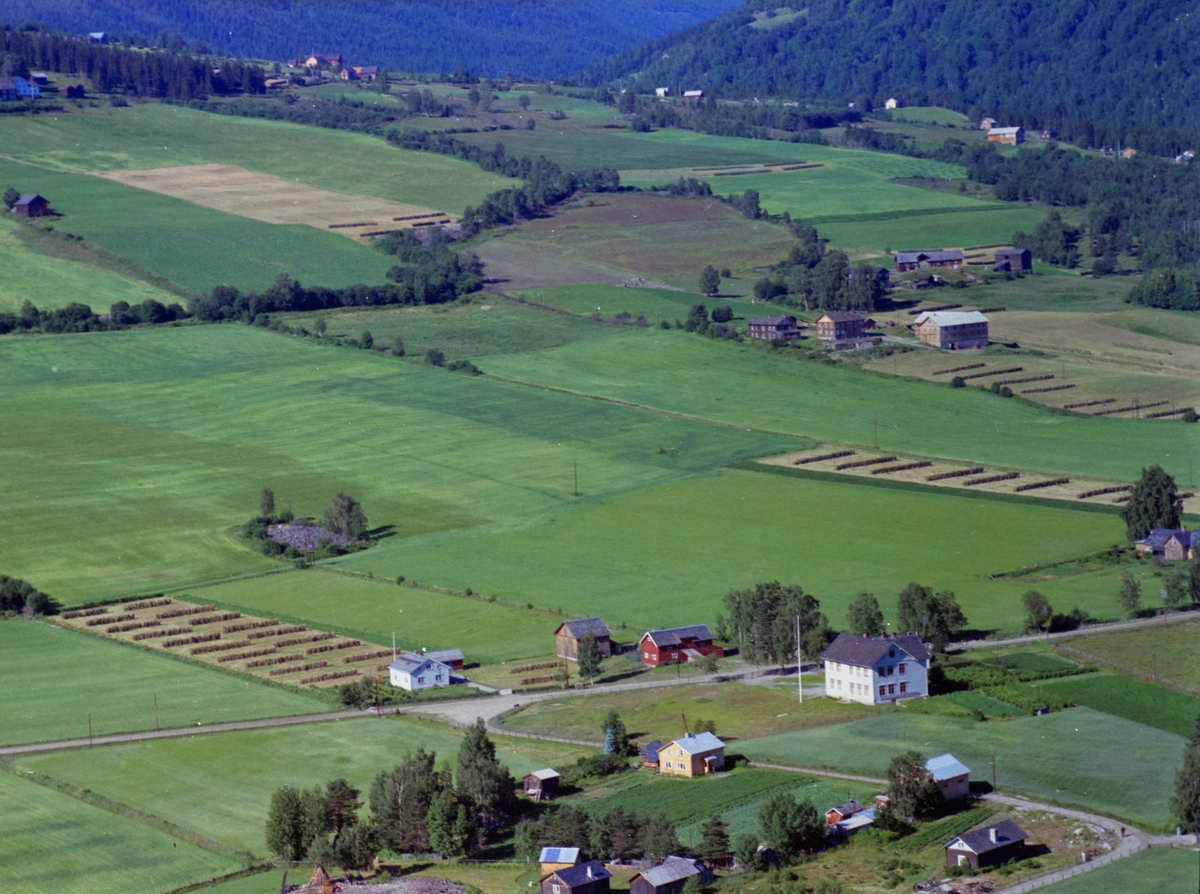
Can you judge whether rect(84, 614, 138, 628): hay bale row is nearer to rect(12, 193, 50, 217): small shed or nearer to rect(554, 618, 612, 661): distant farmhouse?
rect(554, 618, 612, 661): distant farmhouse

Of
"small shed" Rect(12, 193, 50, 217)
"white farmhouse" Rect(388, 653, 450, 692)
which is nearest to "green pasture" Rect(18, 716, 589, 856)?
"white farmhouse" Rect(388, 653, 450, 692)

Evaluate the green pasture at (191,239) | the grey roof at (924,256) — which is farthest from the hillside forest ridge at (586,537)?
the grey roof at (924,256)

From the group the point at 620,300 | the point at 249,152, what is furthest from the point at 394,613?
the point at 249,152

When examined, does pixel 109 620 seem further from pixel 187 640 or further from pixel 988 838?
pixel 988 838

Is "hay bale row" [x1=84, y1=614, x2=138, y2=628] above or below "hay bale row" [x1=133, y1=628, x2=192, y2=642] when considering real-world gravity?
below

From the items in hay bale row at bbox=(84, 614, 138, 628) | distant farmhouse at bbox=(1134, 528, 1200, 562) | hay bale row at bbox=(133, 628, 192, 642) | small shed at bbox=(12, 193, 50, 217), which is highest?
small shed at bbox=(12, 193, 50, 217)

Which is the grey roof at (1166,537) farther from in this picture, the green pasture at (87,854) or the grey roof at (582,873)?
the green pasture at (87,854)

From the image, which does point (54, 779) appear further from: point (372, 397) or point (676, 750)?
point (372, 397)

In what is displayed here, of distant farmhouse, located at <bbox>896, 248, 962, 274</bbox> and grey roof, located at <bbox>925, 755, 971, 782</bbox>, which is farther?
distant farmhouse, located at <bbox>896, 248, 962, 274</bbox>
